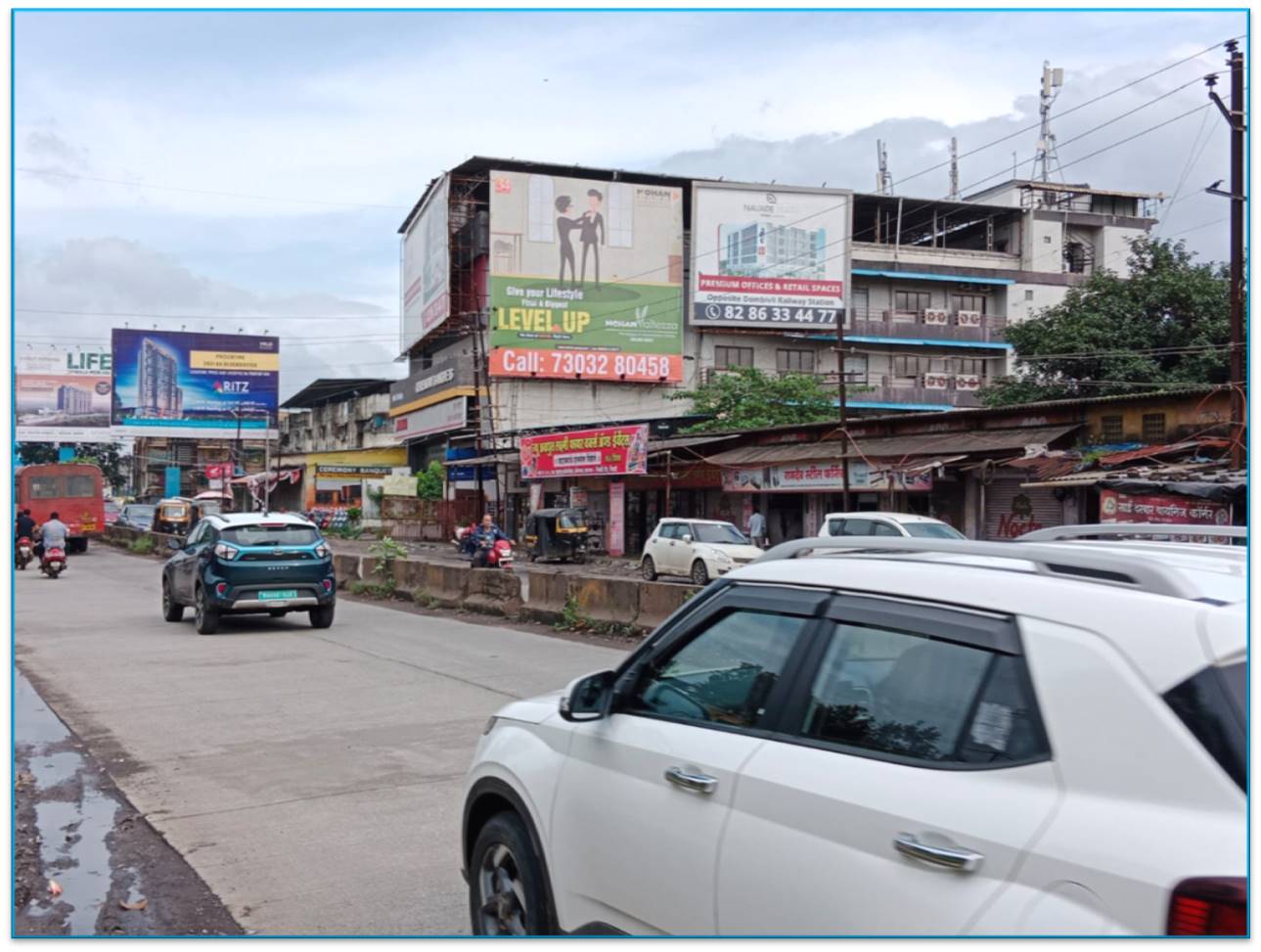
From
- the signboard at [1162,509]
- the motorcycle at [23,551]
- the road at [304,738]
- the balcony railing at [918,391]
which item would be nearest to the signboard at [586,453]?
the motorcycle at [23,551]

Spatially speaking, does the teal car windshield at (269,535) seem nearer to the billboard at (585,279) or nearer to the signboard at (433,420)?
the billboard at (585,279)

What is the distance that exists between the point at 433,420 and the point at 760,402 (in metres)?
21.6

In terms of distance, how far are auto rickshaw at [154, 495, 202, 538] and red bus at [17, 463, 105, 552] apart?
280 inches

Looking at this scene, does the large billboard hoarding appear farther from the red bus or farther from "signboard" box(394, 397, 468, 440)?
the red bus

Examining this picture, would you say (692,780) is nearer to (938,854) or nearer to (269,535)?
(938,854)

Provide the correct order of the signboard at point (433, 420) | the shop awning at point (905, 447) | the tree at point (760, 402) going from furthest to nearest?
1. the signboard at point (433, 420)
2. the tree at point (760, 402)
3. the shop awning at point (905, 447)

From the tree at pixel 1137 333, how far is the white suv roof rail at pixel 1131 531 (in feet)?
137

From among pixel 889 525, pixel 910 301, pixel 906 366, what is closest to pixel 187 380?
pixel 906 366

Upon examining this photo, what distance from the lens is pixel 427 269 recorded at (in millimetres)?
68125

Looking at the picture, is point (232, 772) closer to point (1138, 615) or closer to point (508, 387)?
point (1138, 615)

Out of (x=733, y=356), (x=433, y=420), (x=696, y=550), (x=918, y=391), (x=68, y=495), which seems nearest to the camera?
(x=696, y=550)

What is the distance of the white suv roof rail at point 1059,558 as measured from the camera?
2.60 m

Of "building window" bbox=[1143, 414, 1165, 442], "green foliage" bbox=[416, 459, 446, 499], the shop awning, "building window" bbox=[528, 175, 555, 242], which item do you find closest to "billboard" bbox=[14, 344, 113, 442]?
"green foliage" bbox=[416, 459, 446, 499]

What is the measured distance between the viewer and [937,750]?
2.79 meters
